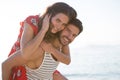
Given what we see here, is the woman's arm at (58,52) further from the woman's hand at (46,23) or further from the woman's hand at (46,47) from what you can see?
→ the woman's hand at (46,23)

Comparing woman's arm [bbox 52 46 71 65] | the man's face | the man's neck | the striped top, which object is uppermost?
the man's face

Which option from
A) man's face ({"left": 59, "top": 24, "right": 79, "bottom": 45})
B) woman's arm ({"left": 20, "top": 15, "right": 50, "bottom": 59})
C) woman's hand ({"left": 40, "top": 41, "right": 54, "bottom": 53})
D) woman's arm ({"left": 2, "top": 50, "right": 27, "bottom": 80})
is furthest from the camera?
man's face ({"left": 59, "top": 24, "right": 79, "bottom": 45})

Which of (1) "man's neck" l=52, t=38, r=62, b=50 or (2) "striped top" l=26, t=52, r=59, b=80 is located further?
(1) "man's neck" l=52, t=38, r=62, b=50

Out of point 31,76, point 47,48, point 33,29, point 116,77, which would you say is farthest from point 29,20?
point 116,77

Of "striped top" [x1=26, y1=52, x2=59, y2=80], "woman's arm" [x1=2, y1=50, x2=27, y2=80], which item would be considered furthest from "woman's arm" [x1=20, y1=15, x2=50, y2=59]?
"striped top" [x1=26, y1=52, x2=59, y2=80]

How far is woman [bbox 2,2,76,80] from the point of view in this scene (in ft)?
13.4

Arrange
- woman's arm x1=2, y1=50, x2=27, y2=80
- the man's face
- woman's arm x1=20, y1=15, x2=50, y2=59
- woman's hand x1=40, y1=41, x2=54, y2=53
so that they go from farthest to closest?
the man's face → woman's hand x1=40, y1=41, x2=54, y2=53 → woman's arm x1=2, y1=50, x2=27, y2=80 → woman's arm x1=20, y1=15, x2=50, y2=59

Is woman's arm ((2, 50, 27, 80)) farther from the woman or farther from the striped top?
the striped top

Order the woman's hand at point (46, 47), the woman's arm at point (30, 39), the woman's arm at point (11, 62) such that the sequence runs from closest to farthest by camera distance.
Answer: the woman's arm at point (30, 39) < the woman's arm at point (11, 62) < the woman's hand at point (46, 47)

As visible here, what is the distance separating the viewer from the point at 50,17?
14.2ft

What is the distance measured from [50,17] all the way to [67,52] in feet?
2.16

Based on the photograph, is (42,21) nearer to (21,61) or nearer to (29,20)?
(29,20)

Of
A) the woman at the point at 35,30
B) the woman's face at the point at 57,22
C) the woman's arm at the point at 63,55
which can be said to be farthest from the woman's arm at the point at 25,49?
the woman's arm at the point at 63,55

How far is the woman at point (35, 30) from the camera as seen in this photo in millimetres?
4078
